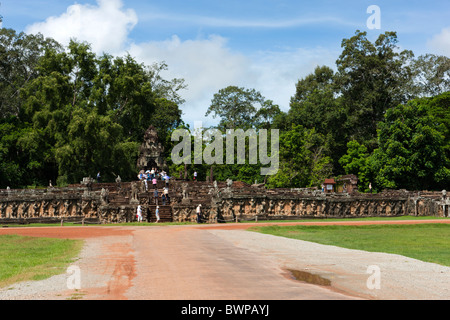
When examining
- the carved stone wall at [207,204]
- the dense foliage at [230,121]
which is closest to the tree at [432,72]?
the dense foliage at [230,121]

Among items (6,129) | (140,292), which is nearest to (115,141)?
(6,129)

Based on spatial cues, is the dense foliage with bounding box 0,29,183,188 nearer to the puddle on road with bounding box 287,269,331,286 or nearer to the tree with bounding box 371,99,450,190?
the tree with bounding box 371,99,450,190

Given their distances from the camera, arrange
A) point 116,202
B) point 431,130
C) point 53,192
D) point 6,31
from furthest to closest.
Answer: point 6,31, point 431,130, point 53,192, point 116,202

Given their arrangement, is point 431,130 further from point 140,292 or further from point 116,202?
point 140,292

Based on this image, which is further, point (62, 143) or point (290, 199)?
point (62, 143)

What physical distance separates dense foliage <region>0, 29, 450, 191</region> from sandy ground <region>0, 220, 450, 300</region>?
44.3 metres

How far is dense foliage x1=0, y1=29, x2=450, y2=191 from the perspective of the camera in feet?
→ 226

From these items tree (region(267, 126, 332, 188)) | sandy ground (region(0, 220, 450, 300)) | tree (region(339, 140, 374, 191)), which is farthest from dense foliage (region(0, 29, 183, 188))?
sandy ground (region(0, 220, 450, 300))

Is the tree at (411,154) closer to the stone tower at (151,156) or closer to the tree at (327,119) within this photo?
the tree at (327,119)

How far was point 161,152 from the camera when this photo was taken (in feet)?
224

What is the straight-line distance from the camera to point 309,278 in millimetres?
15836

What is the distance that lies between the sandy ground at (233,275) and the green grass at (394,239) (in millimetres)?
1946

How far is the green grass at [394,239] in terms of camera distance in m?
23.9

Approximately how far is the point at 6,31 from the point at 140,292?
279ft
